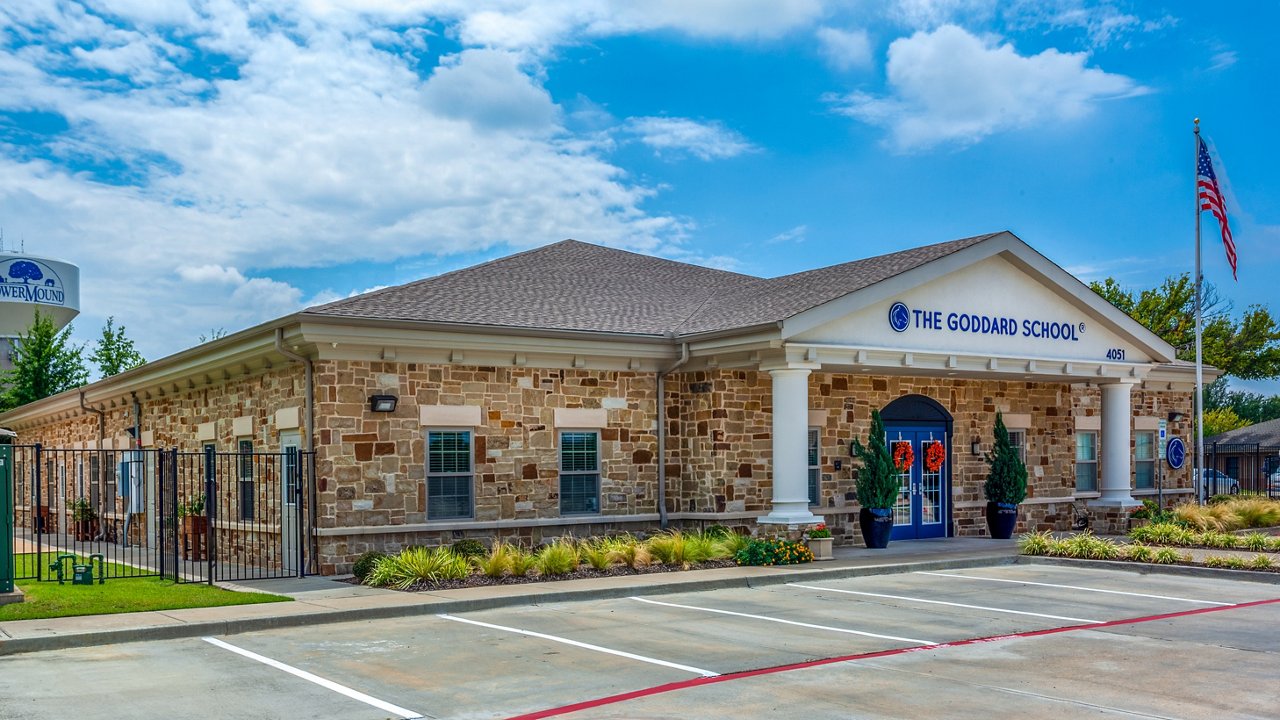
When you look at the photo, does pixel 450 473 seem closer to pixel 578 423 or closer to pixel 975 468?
pixel 578 423

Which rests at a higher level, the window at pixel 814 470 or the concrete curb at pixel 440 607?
the window at pixel 814 470

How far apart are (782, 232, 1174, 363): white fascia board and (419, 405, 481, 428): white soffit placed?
5.25 meters

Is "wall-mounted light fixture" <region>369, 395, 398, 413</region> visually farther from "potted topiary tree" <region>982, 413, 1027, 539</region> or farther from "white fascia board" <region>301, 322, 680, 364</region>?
"potted topiary tree" <region>982, 413, 1027, 539</region>

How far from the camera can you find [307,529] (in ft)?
57.6

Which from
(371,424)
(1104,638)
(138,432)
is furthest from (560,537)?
(138,432)

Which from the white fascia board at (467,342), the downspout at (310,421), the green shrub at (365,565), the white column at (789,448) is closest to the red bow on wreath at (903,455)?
the white column at (789,448)

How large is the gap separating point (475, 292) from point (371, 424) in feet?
14.1

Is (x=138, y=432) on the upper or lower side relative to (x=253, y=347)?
lower

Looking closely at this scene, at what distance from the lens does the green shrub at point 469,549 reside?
17469mm

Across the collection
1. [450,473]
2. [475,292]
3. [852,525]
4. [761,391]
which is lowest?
[852,525]

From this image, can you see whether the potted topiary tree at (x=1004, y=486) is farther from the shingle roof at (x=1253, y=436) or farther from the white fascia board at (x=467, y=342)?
the shingle roof at (x=1253, y=436)

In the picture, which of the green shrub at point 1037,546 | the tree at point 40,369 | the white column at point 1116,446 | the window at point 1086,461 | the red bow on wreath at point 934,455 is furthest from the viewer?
the tree at point 40,369

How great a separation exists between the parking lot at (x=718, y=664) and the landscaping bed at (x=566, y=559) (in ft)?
6.53

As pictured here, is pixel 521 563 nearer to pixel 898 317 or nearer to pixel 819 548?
pixel 819 548
